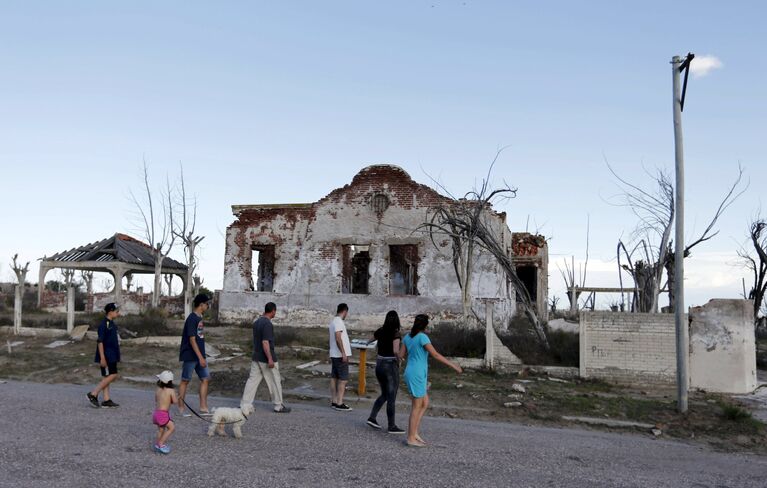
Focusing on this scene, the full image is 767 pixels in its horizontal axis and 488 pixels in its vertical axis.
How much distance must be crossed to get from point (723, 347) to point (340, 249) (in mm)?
14894

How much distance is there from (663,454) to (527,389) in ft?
13.2

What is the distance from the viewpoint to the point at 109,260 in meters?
31.9

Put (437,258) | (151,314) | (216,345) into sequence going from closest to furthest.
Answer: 1. (216,345)
2. (437,258)
3. (151,314)

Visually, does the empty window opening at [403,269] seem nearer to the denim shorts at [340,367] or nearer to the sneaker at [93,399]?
the denim shorts at [340,367]

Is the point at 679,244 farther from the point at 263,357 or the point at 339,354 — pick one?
the point at 263,357

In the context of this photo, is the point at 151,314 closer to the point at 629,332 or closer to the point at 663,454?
the point at 629,332

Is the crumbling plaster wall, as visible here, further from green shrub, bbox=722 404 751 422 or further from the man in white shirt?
the man in white shirt

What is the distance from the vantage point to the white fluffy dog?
7516mm

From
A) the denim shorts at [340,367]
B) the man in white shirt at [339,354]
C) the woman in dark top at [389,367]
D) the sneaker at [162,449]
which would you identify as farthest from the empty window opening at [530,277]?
the sneaker at [162,449]

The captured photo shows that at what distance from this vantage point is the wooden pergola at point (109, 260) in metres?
31.0

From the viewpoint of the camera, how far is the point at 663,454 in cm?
801

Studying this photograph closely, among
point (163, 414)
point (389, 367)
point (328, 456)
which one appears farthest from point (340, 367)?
point (163, 414)

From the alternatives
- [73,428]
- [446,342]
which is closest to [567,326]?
[446,342]

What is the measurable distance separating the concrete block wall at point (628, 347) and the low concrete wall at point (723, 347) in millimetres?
438
